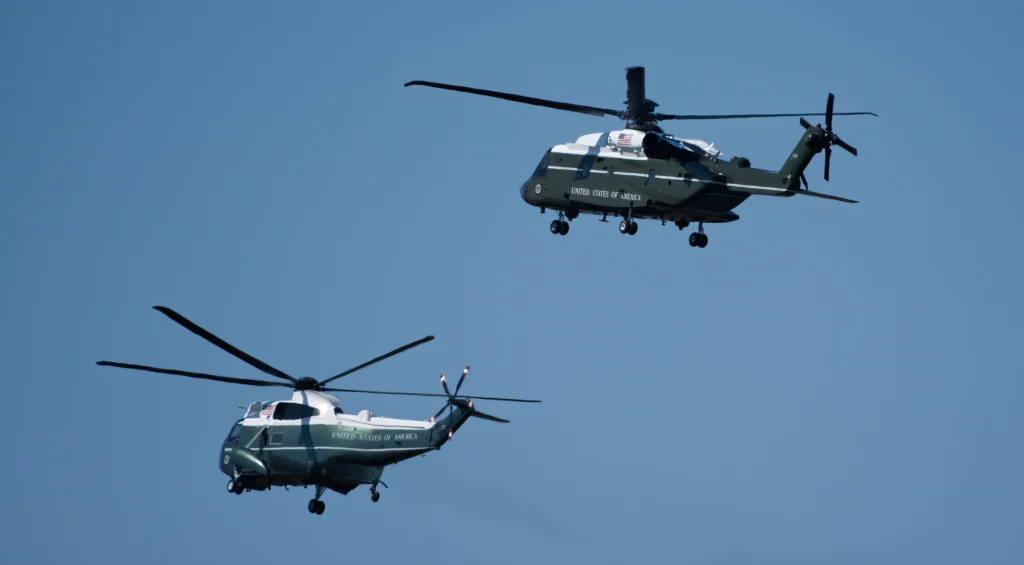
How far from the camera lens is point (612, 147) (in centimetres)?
7988

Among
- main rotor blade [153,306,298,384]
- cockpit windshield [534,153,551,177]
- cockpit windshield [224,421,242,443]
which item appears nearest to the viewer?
main rotor blade [153,306,298,384]

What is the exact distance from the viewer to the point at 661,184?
76875 mm

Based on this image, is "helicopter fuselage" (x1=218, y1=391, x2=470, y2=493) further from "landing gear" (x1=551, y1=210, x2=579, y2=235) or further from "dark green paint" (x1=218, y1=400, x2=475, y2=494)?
"landing gear" (x1=551, y1=210, x2=579, y2=235)

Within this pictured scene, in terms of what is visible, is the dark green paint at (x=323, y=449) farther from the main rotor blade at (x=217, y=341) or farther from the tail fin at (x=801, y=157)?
the tail fin at (x=801, y=157)

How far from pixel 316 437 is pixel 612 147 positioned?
1874 cm

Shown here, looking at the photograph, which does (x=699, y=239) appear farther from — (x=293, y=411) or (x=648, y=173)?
(x=293, y=411)

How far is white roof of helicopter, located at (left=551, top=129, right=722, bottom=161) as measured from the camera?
252 feet

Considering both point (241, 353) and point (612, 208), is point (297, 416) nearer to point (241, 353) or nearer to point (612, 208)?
point (241, 353)

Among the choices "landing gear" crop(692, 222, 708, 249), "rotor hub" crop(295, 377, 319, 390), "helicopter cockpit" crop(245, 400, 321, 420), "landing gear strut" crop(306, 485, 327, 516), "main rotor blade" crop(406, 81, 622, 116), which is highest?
"main rotor blade" crop(406, 81, 622, 116)

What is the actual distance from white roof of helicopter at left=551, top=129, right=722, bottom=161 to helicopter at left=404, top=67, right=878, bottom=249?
0.04 m

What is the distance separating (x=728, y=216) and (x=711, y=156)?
2683mm

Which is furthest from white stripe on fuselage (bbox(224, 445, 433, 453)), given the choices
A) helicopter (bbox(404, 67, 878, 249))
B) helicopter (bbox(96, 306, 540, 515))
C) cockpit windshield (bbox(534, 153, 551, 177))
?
cockpit windshield (bbox(534, 153, 551, 177))

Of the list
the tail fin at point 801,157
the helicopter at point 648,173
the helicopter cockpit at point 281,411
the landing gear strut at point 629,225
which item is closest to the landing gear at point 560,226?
the helicopter at point 648,173

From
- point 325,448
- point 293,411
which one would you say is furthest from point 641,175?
point 325,448
